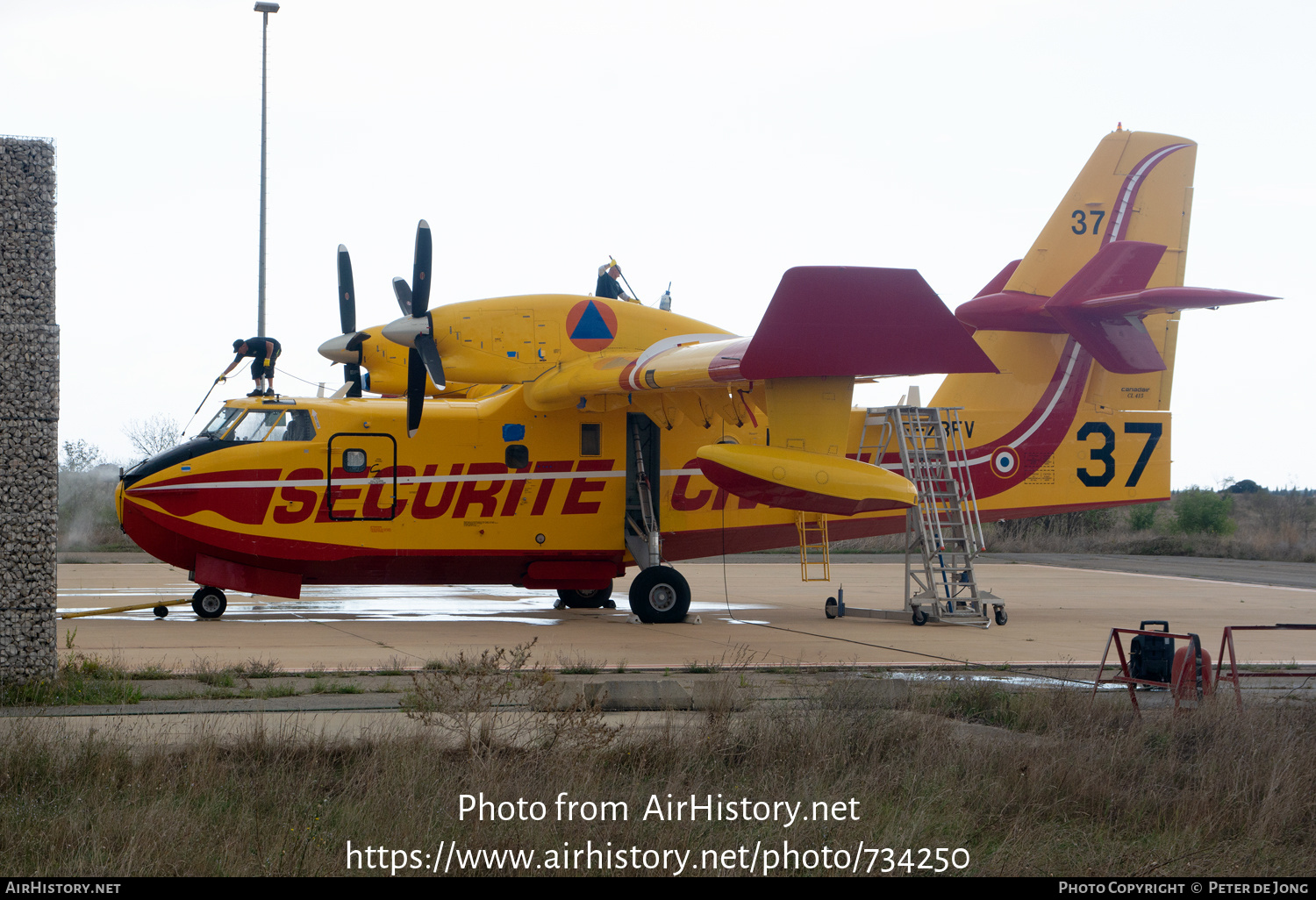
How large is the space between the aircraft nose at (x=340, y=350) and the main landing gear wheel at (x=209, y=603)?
378 centimetres

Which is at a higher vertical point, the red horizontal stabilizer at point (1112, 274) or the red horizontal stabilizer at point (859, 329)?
the red horizontal stabilizer at point (1112, 274)

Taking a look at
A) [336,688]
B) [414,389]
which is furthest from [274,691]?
[414,389]

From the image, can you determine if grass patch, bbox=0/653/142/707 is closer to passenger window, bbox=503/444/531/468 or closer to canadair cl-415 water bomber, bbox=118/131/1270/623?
canadair cl-415 water bomber, bbox=118/131/1270/623

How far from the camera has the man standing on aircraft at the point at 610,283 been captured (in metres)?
18.2

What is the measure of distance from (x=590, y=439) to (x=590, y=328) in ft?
6.04

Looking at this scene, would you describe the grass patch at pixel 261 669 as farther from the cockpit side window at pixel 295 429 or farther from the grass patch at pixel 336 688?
the cockpit side window at pixel 295 429

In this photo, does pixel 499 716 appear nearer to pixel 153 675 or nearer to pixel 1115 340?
pixel 153 675

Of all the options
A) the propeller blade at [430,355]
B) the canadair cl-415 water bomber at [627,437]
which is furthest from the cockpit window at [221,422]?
the propeller blade at [430,355]

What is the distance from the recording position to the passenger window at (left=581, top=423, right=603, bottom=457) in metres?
17.4

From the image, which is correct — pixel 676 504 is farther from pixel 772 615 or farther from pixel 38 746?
pixel 38 746

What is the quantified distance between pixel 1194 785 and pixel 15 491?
883 centimetres

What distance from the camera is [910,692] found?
9.09 meters

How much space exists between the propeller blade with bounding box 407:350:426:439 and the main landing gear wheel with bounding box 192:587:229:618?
3777 millimetres

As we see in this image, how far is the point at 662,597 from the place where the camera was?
16719mm
